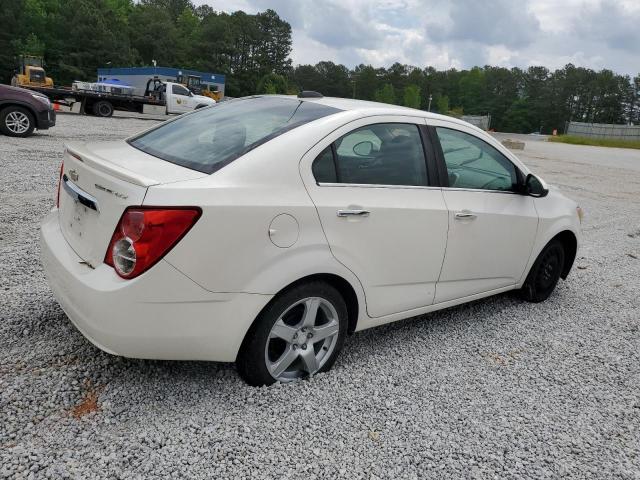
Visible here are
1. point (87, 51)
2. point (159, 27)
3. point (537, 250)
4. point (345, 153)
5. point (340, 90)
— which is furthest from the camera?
point (340, 90)

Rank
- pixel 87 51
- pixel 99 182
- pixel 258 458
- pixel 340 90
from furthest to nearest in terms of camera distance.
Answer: pixel 340 90 → pixel 87 51 → pixel 99 182 → pixel 258 458

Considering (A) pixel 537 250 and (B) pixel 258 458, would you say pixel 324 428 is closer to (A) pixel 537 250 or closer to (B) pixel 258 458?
(B) pixel 258 458

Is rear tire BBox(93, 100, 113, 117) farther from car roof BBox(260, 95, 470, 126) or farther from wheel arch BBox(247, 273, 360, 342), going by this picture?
wheel arch BBox(247, 273, 360, 342)

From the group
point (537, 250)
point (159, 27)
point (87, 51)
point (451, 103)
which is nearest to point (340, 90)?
point (451, 103)

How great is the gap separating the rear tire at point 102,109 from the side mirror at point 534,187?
23.2m

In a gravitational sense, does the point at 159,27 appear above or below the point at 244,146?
above

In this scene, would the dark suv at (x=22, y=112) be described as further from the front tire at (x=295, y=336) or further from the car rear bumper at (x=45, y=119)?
the front tire at (x=295, y=336)

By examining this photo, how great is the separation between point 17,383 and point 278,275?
4.76ft

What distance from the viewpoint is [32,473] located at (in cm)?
211

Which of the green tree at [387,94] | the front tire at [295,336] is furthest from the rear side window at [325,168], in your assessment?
the green tree at [387,94]

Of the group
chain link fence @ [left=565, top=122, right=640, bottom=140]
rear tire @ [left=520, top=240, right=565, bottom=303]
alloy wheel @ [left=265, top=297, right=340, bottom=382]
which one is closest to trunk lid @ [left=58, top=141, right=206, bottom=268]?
alloy wheel @ [left=265, top=297, right=340, bottom=382]

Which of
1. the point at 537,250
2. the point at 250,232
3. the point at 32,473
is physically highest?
the point at 250,232

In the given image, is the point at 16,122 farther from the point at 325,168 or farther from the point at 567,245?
the point at 567,245

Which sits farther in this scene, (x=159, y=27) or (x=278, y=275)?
(x=159, y=27)
